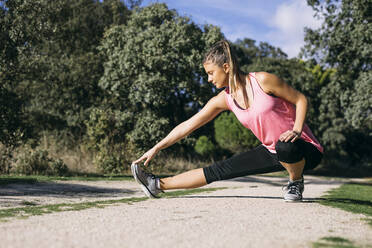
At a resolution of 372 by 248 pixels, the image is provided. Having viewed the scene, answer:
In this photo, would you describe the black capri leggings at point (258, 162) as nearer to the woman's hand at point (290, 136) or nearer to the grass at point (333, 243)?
the woman's hand at point (290, 136)

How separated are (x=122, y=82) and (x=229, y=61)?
1682cm

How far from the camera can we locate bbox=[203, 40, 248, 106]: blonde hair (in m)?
4.38

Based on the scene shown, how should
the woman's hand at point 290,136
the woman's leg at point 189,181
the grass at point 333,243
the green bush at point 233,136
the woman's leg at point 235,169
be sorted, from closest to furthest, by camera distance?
the grass at point 333,243 → the woman's hand at point 290,136 → the woman's leg at point 235,169 → the woman's leg at point 189,181 → the green bush at point 233,136

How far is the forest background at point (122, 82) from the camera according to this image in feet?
43.9

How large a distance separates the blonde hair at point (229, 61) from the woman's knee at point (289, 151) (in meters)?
0.58

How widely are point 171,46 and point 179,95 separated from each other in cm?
574

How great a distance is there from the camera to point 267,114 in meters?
4.37

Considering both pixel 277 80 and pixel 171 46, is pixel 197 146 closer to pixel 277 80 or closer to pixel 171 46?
pixel 171 46

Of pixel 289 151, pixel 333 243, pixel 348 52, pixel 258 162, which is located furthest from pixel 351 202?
pixel 348 52

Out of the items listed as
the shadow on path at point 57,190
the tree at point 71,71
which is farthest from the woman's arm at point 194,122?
the tree at point 71,71

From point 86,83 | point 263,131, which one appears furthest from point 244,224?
point 86,83

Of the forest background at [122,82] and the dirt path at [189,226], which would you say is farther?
the forest background at [122,82]

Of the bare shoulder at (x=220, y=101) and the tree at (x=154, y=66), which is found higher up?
the tree at (x=154, y=66)

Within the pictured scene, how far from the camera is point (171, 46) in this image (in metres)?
20.1
